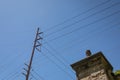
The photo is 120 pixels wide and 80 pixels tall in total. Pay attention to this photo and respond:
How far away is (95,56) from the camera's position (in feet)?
31.2

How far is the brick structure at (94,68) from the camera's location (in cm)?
888

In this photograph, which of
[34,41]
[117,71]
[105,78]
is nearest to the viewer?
[105,78]

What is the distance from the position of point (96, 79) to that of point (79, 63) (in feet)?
4.13

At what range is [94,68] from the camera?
923 cm

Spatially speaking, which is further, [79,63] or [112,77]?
[79,63]

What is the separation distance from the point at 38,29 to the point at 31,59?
14.8 ft

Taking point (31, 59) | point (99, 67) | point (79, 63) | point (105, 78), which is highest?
point (31, 59)

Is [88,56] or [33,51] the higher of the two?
[33,51]

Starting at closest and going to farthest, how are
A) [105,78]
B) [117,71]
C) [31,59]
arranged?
1. [105,78]
2. [117,71]
3. [31,59]

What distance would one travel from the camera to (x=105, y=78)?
8.60 m

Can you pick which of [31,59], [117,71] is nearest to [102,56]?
[117,71]

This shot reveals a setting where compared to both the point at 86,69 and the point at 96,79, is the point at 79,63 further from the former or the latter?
the point at 96,79

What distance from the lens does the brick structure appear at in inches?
350

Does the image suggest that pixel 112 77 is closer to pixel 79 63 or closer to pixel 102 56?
pixel 102 56
